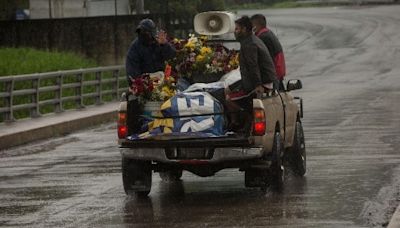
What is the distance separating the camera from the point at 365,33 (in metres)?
60.6

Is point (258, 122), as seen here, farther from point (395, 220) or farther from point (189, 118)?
point (395, 220)

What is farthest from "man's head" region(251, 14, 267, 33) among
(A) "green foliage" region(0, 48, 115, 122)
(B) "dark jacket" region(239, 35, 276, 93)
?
(A) "green foliage" region(0, 48, 115, 122)

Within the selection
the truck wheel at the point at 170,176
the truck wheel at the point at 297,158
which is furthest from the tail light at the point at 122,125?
the truck wheel at the point at 297,158

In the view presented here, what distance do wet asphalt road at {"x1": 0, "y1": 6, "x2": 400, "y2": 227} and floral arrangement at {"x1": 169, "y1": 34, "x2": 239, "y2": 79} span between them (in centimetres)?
134

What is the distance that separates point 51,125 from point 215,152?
1229cm

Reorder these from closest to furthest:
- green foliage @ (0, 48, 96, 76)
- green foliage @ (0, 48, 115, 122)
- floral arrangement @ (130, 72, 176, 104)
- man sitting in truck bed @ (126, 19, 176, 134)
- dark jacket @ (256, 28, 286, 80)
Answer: floral arrangement @ (130, 72, 176, 104)
man sitting in truck bed @ (126, 19, 176, 134)
dark jacket @ (256, 28, 286, 80)
green foliage @ (0, 48, 115, 122)
green foliage @ (0, 48, 96, 76)

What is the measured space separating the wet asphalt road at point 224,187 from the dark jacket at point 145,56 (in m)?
1.41

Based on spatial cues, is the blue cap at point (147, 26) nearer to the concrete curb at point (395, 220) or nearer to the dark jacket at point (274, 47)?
the dark jacket at point (274, 47)

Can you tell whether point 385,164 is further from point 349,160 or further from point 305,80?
point 305,80

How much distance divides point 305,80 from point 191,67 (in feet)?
90.0

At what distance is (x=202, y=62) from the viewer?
14.6 metres

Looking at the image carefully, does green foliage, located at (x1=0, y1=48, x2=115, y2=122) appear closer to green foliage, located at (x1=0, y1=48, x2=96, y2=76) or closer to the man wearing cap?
green foliage, located at (x1=0, y1=48, x2=96, y2=76)

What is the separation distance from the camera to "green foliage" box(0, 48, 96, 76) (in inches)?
1239

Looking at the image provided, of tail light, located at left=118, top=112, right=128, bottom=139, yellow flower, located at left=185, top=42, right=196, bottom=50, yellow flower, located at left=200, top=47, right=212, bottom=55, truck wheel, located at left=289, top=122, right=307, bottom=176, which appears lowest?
truck wheel, located at left=289, top=122, right=307, bottom=176
